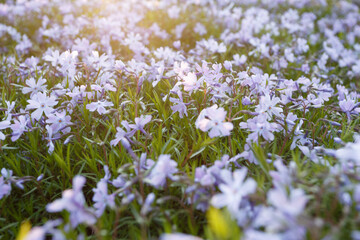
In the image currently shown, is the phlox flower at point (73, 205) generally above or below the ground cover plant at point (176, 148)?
above

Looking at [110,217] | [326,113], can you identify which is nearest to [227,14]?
[326,113]

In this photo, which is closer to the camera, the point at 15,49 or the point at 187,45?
the point at 15,49

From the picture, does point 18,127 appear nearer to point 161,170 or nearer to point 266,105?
point 161,170

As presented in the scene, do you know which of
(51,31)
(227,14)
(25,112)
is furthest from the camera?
(227,14)

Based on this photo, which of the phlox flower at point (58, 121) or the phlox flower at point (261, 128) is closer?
the phlox flower at point (261, 128)

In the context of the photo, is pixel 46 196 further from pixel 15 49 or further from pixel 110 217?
pixel 15 49

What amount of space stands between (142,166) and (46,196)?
0.95 meters

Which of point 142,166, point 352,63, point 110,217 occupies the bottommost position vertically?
point 352,63

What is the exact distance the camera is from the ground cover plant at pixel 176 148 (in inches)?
61.0

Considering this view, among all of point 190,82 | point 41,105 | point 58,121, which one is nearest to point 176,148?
point 190,82

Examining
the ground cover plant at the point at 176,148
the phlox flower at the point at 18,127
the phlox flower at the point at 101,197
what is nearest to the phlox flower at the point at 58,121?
the ground cover plant at the point at 176,148

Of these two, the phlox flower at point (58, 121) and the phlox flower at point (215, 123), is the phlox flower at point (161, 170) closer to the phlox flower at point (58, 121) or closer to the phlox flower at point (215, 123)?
the phlox flower at point (215, 123)

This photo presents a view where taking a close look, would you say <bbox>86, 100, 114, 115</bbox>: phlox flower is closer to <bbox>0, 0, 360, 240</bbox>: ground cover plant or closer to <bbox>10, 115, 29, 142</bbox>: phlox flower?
<bbox>0, 0, 360, 240</bbox>: ground cover plant

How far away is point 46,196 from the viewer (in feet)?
8.20
